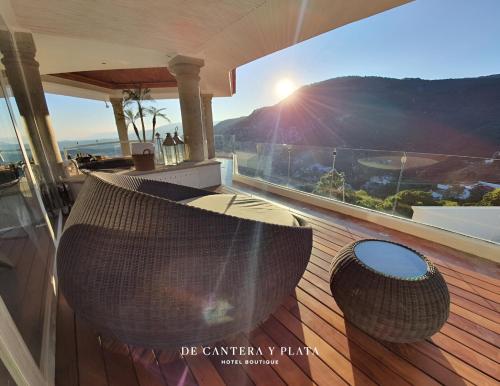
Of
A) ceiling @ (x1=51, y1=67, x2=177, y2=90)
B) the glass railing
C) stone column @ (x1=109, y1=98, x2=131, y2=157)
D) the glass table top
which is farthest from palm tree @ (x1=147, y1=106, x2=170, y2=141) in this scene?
the glass table top

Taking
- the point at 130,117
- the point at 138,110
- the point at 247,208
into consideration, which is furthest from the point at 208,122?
the point at 247,208

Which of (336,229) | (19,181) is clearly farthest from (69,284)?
(336,229)

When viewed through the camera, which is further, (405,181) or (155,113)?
(155,113)

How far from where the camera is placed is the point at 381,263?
3.96ft

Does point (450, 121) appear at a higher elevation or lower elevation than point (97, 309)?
higher

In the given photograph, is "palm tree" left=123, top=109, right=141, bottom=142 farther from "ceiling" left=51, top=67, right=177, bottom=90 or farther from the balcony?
the balcony

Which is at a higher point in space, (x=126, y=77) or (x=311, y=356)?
(x=126, y=77)

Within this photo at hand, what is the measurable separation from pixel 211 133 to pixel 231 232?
865 cm

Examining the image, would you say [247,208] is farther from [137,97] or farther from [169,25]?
[137,97]

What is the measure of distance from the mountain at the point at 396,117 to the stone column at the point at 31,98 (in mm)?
7157

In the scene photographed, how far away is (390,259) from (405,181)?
2022mm

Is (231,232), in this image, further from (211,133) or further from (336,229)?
(211,133)

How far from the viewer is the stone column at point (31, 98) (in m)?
2.72

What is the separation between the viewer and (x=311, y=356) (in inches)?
44.8
